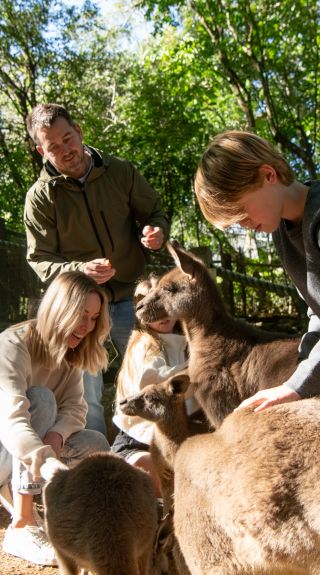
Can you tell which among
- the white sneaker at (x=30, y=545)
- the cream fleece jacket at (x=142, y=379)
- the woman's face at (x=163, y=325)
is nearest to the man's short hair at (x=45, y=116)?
the woman's face at (x=163, y=325)

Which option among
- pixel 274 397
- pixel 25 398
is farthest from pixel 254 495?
pixel 25 398

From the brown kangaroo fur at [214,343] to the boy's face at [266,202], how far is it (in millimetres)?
1592

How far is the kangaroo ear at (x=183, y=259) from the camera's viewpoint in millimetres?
5191

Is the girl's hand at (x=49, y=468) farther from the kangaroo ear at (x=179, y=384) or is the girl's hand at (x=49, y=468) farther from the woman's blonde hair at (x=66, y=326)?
the kangaroo ear at (x=179, y=384)

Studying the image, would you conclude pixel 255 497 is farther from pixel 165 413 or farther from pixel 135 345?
pixel 135 345

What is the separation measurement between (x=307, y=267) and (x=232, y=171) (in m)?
0.60

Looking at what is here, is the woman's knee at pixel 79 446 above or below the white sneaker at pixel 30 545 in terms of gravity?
above

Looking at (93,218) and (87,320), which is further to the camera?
(93,218)

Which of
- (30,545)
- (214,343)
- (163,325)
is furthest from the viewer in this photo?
(163,325)

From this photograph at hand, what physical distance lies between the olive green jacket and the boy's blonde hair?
2.45 meters

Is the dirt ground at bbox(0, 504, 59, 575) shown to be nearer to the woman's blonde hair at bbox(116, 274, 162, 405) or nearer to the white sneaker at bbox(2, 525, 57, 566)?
the white sneaker at bbox(2, 525, 57, 566)

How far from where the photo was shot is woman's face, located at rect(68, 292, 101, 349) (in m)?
4.41

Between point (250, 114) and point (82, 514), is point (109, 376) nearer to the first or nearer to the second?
point (82, 514)

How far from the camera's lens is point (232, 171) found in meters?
3.08
